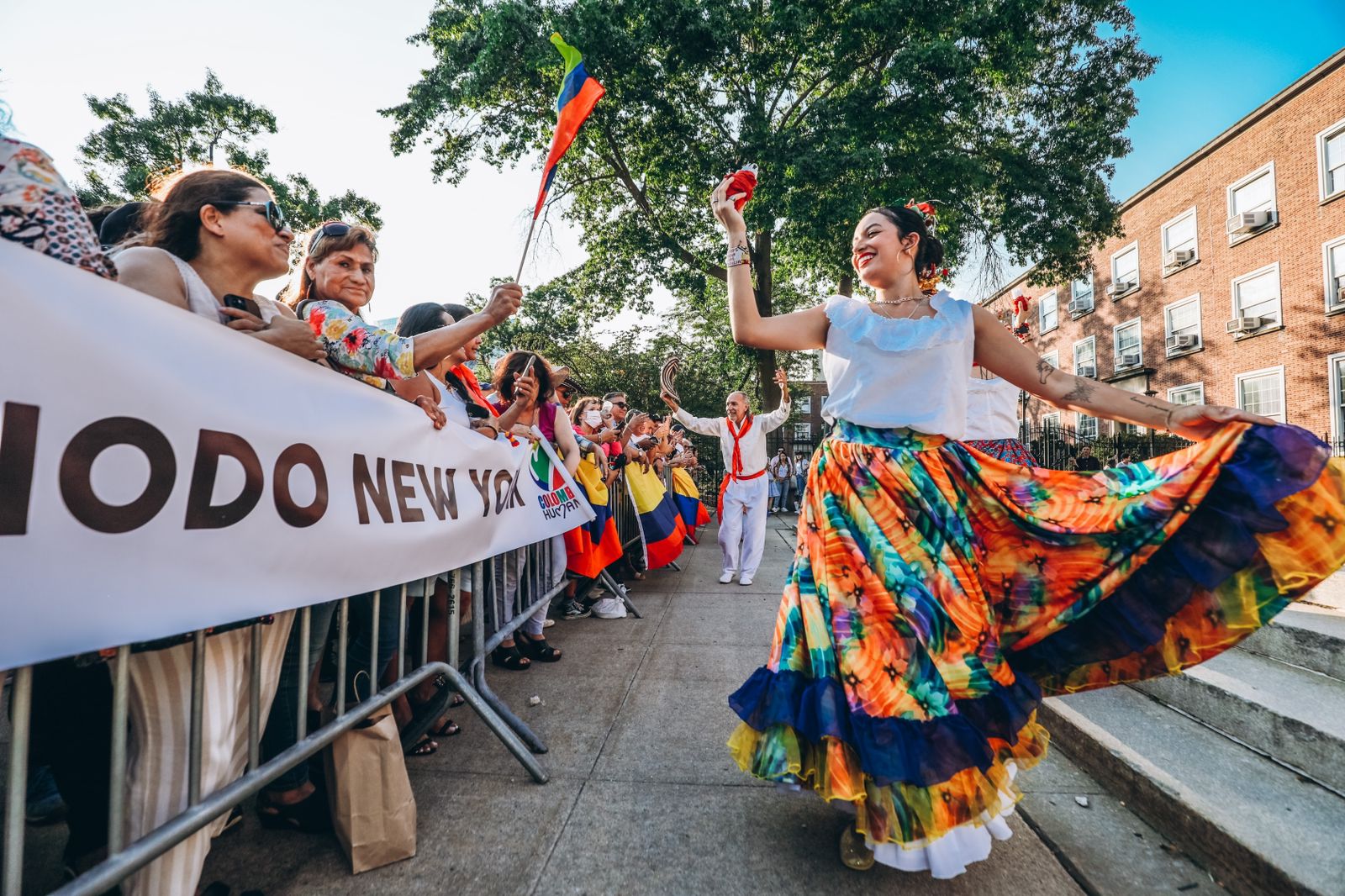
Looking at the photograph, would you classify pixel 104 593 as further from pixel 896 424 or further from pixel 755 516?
pixel 755 516

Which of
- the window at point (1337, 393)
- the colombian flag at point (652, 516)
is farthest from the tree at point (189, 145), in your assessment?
the window at point (1337, 393)

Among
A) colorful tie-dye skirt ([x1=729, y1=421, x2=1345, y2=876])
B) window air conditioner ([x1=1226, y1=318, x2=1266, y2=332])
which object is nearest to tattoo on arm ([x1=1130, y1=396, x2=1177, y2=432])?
colorful tie-dye skirt ([x1=729, y1=421, x2=1345, y2=876])

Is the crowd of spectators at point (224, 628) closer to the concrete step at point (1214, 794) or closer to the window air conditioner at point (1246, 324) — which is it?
the concrete step at point (1214, 794)

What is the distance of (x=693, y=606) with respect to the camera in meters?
5.65

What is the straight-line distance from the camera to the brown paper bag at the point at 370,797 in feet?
6.34

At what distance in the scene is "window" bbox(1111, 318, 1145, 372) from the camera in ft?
73.3

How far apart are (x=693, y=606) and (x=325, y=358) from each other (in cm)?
423

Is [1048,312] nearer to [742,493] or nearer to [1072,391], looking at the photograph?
[742,493]

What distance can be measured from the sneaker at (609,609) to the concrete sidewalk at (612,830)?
5.78 feet

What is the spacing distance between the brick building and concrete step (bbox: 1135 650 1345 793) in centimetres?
1447

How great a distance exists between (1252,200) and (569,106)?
23284 millimetres

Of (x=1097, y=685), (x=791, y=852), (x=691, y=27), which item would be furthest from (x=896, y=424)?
(x=691, y=27)

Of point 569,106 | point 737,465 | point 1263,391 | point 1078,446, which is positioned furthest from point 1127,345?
point 569,106

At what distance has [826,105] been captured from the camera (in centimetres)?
1181
